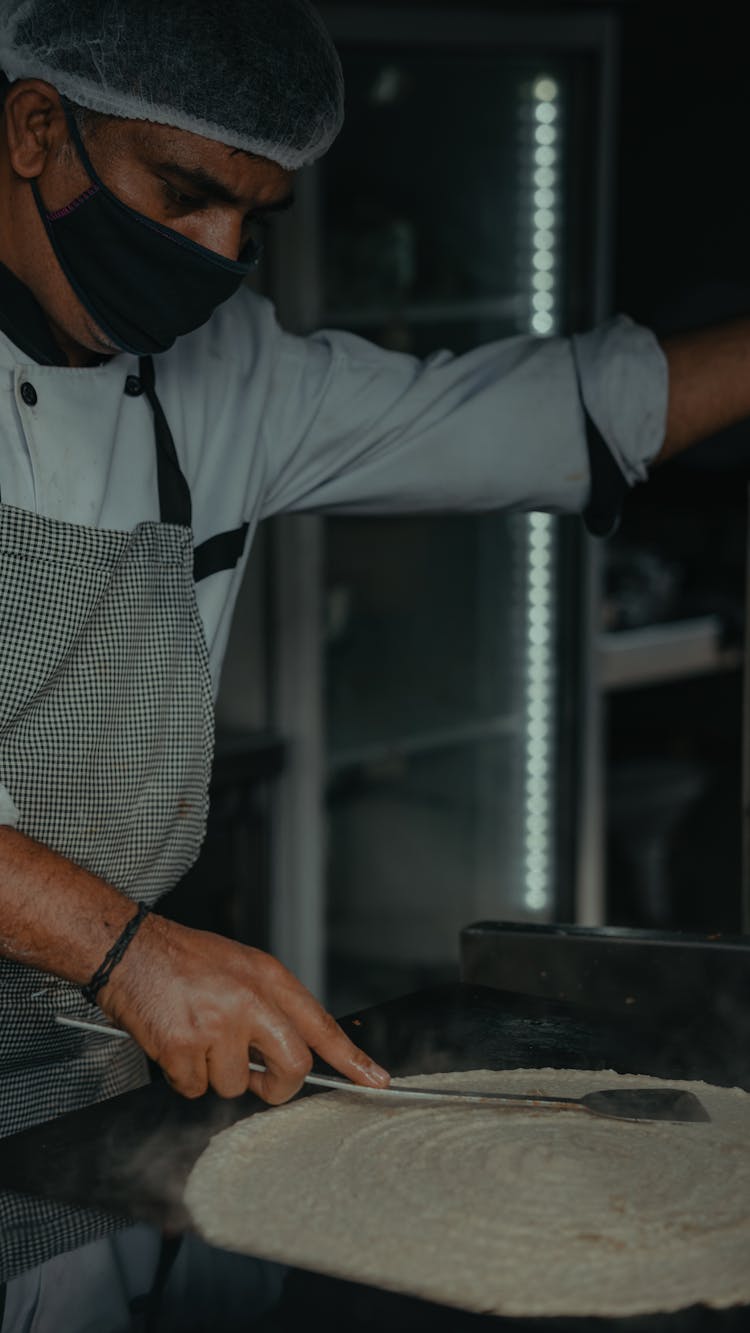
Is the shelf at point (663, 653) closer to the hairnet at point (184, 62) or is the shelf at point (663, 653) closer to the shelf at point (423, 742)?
the shelf at point (423, 742)

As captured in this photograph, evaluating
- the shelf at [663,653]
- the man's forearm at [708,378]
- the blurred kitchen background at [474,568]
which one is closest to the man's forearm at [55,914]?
the man's forearm at [708,378]

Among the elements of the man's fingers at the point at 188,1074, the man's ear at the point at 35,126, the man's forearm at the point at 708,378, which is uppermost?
the man's ear at the point at 35,126

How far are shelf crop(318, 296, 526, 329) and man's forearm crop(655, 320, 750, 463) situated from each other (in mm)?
1483

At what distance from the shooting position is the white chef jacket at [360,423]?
1.67 metres

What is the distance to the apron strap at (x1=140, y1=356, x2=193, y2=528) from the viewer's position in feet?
5.34

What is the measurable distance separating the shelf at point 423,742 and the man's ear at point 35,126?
200cm

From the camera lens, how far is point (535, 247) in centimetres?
326

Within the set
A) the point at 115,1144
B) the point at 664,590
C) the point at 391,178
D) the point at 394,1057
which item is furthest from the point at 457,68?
the point at 115,1144

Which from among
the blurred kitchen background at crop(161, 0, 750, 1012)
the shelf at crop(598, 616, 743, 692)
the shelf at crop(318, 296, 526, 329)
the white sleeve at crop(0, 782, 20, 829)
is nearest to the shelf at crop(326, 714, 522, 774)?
the blurred kitchen background at crop(161, 0, 750, 1012)

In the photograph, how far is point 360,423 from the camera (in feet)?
5.74

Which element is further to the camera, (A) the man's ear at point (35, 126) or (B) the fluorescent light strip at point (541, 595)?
(B) the fluorescent light strip at point (541, 595)

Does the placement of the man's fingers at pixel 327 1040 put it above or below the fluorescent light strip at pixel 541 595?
below

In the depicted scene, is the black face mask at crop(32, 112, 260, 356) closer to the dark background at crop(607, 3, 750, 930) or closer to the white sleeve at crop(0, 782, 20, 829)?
the white sleeve at crop(0, 782, 20, 829)

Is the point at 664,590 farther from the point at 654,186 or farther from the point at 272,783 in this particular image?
the point at 272,783
